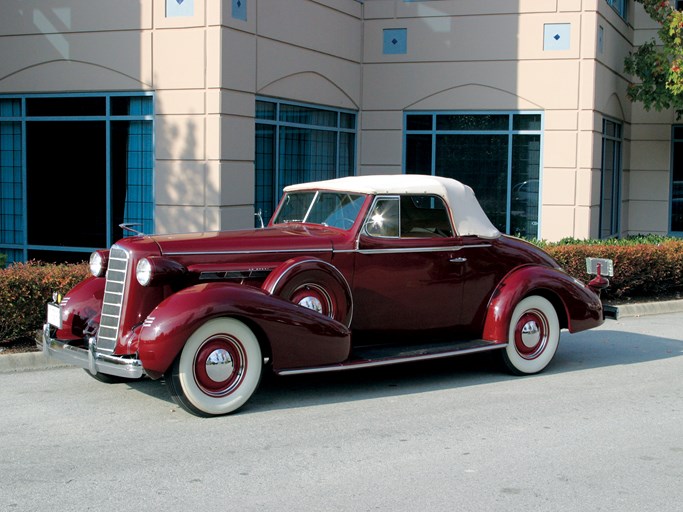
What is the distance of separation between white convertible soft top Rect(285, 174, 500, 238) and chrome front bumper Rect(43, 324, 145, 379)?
2494 mm

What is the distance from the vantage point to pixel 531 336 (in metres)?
8.24

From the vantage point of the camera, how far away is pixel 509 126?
15.6 metres

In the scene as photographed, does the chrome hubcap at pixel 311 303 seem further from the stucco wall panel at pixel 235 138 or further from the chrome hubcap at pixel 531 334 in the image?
the stucco wall panel at pixel 235 138

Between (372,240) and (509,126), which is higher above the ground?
(509,126)

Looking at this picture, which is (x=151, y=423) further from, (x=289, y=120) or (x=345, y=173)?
(x=345, y=173)

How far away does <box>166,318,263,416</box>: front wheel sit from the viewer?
252 inches

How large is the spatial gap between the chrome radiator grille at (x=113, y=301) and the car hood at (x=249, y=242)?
1.02 ft

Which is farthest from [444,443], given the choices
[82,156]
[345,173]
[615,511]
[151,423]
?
[345,173]

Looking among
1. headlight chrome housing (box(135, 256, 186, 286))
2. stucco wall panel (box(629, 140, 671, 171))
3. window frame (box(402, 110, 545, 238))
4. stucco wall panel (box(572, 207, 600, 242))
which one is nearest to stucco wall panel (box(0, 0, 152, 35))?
window frame (box(402, 110, 545, 238))

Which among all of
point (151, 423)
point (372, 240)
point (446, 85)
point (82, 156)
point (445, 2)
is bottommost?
point (151, 423)

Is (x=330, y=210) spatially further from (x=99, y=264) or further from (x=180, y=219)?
(x=180, y=219)

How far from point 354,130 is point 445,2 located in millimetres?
2687

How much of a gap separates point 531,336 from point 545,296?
1.37ft

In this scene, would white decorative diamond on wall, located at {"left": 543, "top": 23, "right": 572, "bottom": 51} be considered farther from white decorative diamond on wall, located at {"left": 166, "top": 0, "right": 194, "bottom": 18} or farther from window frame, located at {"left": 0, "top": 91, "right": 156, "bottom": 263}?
window frame, located at {"left": 0, "top": 91, "right": 156, "bottom": 263}
